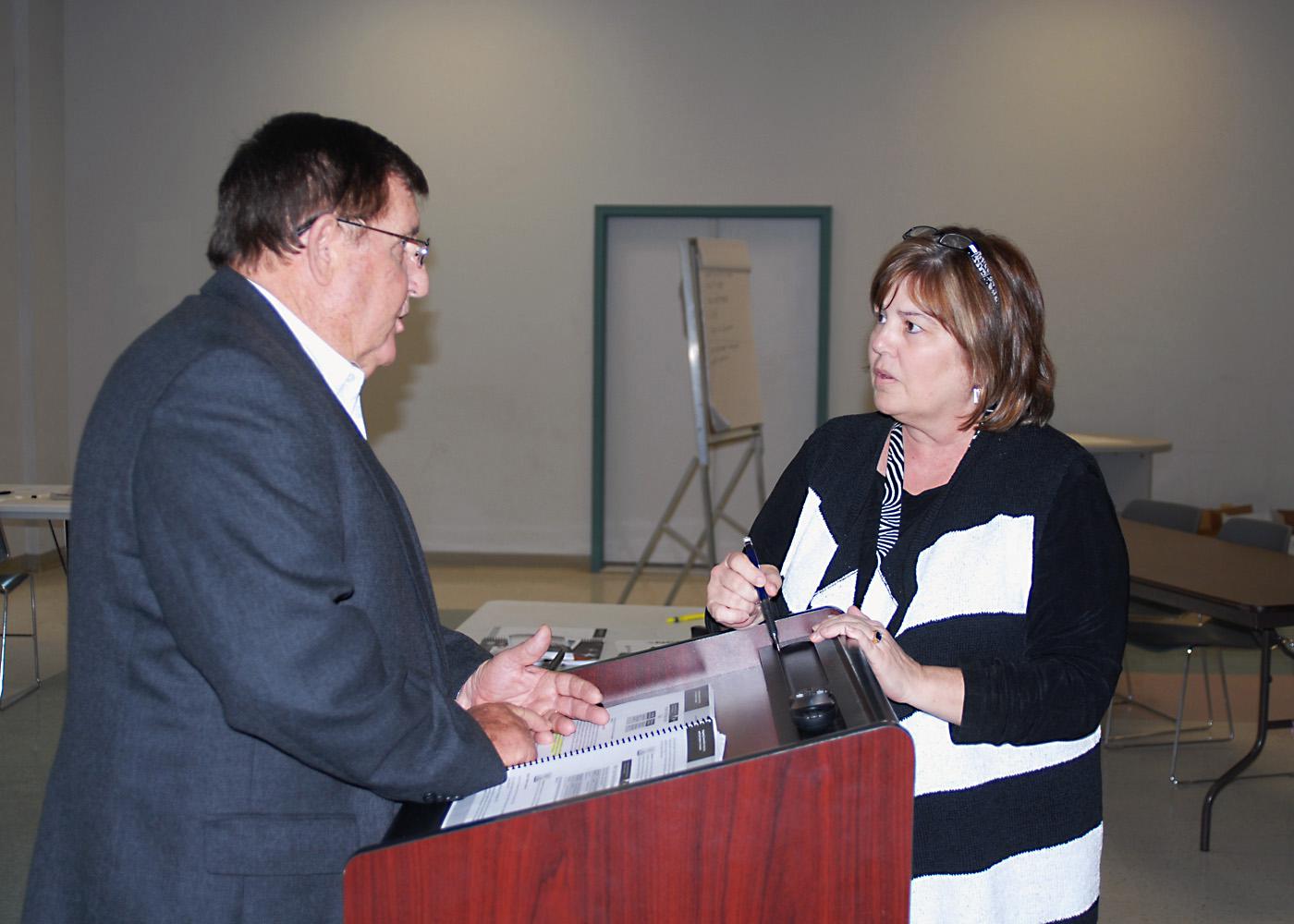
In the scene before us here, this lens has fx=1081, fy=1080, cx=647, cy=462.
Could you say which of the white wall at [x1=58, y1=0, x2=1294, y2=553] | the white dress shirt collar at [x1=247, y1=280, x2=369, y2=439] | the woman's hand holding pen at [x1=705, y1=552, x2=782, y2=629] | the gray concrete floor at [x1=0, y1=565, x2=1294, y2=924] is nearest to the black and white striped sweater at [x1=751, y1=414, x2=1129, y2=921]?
the woman's hand holding pen at [x1=705, y1=552, x2=782, y2=629]

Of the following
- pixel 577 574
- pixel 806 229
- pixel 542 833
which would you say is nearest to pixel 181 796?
pixel 542 833

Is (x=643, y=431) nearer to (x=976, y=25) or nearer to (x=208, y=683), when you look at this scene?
(x=976, y=25)

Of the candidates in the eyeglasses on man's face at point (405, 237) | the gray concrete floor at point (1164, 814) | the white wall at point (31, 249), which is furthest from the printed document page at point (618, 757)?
the white wall at point (31, 249)

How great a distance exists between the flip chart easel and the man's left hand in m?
3.53

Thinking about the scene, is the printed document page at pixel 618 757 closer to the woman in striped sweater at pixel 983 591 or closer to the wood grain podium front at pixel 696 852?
the wood grain podium front at pixel 696 852

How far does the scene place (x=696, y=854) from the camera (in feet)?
3.04

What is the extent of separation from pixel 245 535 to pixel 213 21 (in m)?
7.79

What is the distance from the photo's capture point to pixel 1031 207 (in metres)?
7.39

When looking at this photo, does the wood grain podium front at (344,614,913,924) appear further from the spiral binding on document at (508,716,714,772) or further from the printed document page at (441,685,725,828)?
the spiral binding on document at (508,716,714,772)

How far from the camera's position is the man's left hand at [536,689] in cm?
131

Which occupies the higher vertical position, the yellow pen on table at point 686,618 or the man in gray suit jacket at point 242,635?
the man in gray suit jacket at point 242,635

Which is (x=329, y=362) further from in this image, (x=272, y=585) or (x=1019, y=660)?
(x=1019, y=660)

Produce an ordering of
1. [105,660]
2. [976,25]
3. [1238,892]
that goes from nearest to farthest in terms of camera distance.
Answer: [105,660] < [1238,892] < [976,25]

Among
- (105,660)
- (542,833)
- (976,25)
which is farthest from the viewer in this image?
(976,25)
